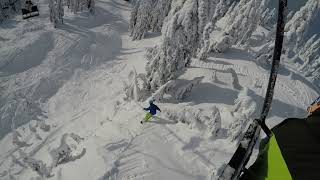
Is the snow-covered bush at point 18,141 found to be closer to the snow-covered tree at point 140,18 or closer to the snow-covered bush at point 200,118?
the snow-covered bush at point 200,118

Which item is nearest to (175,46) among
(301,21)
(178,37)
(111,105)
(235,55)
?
(178,37)

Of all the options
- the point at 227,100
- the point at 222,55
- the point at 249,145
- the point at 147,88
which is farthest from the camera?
the point at 222,55

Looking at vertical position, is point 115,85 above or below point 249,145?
below

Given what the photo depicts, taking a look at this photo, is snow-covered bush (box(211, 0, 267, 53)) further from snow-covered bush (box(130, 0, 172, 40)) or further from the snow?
snow-covered bush (box(130, 0, 172, 40))

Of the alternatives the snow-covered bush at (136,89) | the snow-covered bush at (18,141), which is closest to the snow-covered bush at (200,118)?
the snow-covered bush at (136,89)

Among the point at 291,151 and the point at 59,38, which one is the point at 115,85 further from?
the point at 291,151

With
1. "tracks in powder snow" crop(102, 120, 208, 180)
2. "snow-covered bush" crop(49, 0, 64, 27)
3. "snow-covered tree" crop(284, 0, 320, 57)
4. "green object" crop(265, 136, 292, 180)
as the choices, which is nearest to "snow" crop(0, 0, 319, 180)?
"tracks in powder snow" crop(102, 120, 208, 180)

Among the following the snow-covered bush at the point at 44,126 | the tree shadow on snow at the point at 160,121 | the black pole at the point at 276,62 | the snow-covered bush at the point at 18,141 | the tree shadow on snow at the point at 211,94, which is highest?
the black pole at the point at 276,62

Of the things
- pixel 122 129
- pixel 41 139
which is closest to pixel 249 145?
pixel 122 129
